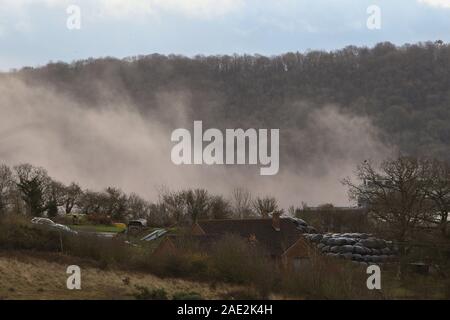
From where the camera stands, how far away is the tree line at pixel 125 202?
80.5 metres

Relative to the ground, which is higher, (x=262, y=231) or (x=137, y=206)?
(x=262, y=231)

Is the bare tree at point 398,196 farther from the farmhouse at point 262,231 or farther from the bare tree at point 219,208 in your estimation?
the bare tree at point 219,208

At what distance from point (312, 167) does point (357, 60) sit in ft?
82.3

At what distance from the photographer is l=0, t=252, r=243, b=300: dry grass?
27.6m

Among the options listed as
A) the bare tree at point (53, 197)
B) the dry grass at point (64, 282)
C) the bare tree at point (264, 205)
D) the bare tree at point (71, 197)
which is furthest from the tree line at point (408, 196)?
the bare tree at point (71, 197)

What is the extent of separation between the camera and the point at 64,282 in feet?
100

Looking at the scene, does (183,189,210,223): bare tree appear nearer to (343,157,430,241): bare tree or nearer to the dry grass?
(343,157,430,241): bare tree

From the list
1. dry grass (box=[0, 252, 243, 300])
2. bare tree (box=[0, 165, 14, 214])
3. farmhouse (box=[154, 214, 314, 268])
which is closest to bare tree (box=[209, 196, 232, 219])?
farmhouse (box=[154, 214, 314, 268])

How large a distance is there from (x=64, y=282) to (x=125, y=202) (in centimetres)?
5743

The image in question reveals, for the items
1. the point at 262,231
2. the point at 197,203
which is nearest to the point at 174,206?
the point at 197,203

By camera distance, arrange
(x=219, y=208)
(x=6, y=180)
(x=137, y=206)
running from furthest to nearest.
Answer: (x=137, y=206) < (x=6, y=180) < (x=219, y=208)

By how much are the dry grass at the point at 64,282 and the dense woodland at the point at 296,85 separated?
264 feet

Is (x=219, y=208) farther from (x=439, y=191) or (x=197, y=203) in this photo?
(x=439, y=191)
